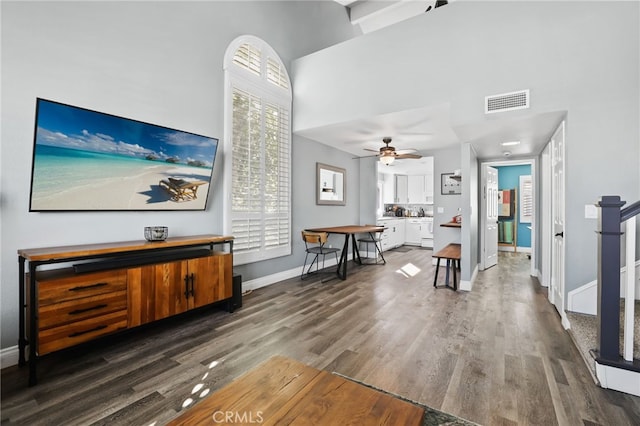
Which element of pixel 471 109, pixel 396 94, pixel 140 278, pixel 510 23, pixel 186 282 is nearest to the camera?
pixel 140 278

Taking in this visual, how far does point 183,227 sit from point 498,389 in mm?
3345

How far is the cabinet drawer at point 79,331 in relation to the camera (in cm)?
203

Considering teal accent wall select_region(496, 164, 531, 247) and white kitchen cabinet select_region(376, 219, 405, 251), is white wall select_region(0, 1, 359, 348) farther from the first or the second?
teal accent wall select_region(496, 164, 531, 247)

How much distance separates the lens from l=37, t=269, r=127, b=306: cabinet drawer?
204cm

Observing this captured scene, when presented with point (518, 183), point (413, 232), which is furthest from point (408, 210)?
point (518, 183)

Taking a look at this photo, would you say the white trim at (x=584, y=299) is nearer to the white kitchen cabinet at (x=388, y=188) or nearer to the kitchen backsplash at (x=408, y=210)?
the kitchen backsplash at (x=408, y=210)

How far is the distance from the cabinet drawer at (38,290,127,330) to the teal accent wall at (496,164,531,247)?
9223 mm

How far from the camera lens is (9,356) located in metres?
2.22

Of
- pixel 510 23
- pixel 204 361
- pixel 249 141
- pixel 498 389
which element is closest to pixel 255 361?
pixel 204 361

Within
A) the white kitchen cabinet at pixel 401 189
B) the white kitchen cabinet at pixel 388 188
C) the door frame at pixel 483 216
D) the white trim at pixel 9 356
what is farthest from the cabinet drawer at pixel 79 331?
the white kitchen cabinet at pixel 401 189

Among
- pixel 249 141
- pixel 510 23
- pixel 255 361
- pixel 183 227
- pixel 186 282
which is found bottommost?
pixel 255 361

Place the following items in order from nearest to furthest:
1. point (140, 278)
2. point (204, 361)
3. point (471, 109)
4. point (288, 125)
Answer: point (204, 361)
point (140, 278)
point (471, 109)
point (288, 125)

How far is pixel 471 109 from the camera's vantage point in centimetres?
337

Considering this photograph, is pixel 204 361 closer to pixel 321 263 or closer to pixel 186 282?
pixel 186 282
